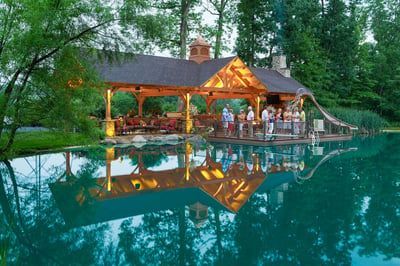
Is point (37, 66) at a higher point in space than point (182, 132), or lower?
higher

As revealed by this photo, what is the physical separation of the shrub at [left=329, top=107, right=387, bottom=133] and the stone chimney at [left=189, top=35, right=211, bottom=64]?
8.53 m

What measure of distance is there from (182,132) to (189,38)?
11.9 metres

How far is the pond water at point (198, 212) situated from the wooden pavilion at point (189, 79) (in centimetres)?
601

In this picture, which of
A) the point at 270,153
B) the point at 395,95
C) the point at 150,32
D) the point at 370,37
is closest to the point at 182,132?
the point at 270,153

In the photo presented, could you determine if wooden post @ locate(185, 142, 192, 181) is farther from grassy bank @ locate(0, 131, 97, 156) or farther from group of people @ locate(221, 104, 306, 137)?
grassy bank @ locate(0, 131, 97, 156)


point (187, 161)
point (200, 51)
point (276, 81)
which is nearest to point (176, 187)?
point (187, 161)

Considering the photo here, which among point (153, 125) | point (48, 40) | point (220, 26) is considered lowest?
point (153, 125)

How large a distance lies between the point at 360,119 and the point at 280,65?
618 centimetres

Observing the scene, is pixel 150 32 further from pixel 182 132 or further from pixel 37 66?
pixel 182 132

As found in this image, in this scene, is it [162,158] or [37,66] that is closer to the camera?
[37,66]

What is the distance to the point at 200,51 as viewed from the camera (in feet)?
70.5

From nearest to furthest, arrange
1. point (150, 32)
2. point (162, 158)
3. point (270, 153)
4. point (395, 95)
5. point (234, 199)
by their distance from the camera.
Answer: point (234, 199), point (150, 32), point (162, 158), point (270, 153), point (395, 95)

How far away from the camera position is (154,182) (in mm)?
8383

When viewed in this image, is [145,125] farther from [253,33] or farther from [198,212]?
[253,33]
